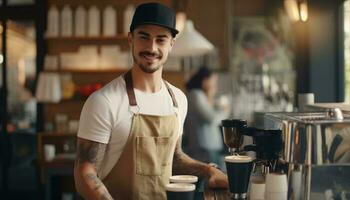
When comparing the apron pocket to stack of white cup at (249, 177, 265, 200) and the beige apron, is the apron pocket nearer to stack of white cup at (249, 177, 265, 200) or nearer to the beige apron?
the beige apron

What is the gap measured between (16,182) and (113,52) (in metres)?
2.19

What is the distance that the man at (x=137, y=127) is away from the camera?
2.37 m

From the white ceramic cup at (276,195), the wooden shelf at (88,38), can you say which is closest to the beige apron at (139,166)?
the white ceramic cup at (276,195)

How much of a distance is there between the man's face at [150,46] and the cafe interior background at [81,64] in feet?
12.9

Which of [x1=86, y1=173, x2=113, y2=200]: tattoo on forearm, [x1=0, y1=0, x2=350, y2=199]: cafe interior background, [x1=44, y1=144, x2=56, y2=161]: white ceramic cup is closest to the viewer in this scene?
[x1=86, y1=173, x2=113, y2=200]: tattoo on forearm

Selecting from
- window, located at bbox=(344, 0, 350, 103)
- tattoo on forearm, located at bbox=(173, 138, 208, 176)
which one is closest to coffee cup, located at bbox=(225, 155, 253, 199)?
tattoo on forearm, located at bbox=(173, 138, 208, 176)

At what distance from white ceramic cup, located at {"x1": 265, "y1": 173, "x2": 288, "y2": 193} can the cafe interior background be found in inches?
165

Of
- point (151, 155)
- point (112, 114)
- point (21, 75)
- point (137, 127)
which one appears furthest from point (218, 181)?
point (21, 75)

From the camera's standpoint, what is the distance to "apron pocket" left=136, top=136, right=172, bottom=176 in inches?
97.7

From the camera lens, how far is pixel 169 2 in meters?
6.82

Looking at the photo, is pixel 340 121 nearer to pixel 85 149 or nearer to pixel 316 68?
pixel 85 149

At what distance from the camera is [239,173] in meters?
2.13

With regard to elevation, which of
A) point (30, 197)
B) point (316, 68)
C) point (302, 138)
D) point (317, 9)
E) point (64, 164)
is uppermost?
point (317, 9)

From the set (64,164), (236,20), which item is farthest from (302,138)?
(236,20)
